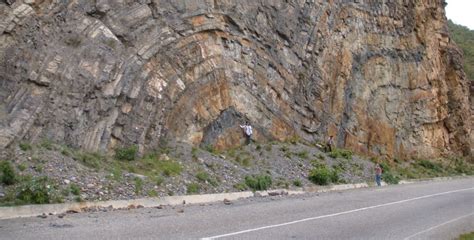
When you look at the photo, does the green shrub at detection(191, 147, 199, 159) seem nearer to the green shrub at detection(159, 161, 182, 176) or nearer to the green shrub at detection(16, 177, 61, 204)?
the green shrub at detection(159, 161, 182, 176)

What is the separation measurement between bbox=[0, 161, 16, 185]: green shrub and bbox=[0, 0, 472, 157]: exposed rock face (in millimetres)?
1588

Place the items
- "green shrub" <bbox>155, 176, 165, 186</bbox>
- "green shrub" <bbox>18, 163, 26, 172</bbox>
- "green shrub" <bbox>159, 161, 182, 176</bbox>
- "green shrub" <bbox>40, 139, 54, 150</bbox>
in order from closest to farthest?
"green shrub" <bbox>18, 163, 26, 172</bbox>
"green shrub" <bbox>40, 139, 54, 150</bbox>
"green shrub" <bbox>155, 176, 165, 186</bbox>
"green shrub" <bbox>159, 161, 182, 176</bbox>

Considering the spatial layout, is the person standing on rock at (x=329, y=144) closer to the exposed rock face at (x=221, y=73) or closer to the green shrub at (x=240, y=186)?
the exposed rock face at (x=221, y=73)

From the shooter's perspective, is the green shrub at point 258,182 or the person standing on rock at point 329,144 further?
the person standing on rock at point 329,144

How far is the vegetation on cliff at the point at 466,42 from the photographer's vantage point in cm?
6170

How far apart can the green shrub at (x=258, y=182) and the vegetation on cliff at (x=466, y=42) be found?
46385 mm

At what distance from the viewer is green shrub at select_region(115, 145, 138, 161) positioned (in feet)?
52.6

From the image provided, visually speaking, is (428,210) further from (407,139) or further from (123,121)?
(407,139)

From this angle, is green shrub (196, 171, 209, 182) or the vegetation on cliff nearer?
green shrub (196, 171, 209, 182)

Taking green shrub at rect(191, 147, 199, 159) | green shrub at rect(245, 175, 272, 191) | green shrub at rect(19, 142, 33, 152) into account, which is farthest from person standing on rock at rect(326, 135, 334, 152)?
green shrub at rect(19, 142, 33, 152)

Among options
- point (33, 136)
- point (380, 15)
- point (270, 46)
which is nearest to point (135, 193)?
point (33, 136)

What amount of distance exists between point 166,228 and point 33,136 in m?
6.57

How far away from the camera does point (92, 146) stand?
15.5 m

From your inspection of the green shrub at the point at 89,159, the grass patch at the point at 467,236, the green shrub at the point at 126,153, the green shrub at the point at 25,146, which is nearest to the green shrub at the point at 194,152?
the green shrub at the point at 126,153
